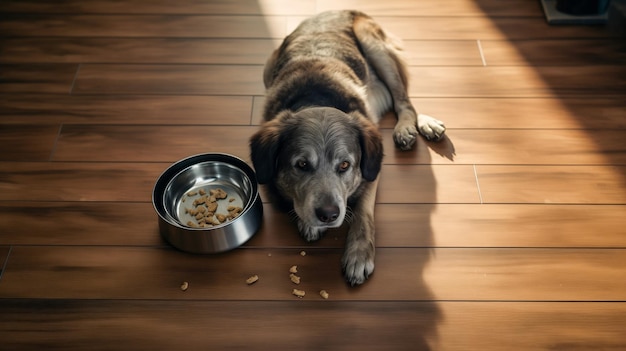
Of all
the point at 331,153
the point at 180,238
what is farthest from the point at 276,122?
the point at 180,238

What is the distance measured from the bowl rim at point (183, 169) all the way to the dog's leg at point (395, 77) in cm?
95

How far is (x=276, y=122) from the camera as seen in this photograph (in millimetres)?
2787

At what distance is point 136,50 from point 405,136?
6.82 ft

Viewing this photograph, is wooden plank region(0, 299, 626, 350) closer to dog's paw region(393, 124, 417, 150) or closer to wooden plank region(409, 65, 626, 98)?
dog's paw region(393, 124, 417, 150)

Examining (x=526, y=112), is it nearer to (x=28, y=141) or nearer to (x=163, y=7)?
(x=163, y=7)

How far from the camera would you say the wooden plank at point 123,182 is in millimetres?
3123

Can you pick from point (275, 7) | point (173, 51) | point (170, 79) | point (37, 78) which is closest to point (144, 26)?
point (173, 51)

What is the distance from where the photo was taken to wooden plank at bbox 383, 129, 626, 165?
3.26m

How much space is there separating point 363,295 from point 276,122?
3.08 feet

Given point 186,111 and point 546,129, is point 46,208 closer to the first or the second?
point 186,111

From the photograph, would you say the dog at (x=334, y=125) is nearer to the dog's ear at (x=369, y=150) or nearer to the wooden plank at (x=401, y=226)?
the dog's ear at (x=369, y=150)

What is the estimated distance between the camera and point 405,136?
3.32 meters

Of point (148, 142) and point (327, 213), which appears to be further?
point (148, 142)

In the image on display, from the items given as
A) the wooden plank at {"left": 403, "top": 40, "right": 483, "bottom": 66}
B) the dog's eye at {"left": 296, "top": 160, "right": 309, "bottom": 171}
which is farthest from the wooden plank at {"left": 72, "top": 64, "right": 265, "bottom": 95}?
the dog's eye at {"left": 296, "top": 160, "right": 309, "bottom": 171}
